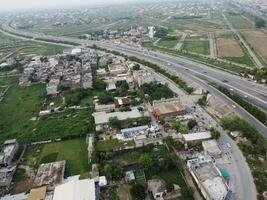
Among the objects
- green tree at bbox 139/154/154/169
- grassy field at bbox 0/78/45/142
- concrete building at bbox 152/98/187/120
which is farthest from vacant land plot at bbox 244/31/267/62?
grassy field at bbox 0/78/45/142

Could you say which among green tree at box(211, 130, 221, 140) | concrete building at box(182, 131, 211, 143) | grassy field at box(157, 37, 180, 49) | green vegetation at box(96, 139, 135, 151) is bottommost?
grassy field at box(157, 37, 180, 49)

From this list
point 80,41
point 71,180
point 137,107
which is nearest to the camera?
point 71,180

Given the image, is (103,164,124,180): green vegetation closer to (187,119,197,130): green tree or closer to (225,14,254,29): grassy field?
(187,119,197,130): green tree

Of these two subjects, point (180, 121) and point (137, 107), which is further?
point (137, 107)

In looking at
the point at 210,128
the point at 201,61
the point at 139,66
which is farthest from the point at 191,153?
the point at 201,61

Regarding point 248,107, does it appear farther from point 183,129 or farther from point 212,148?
point 212,148

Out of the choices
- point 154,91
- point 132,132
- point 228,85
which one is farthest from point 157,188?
point 228,85

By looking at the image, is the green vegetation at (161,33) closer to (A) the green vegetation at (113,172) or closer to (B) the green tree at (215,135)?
(B) the green tree at (215,135)

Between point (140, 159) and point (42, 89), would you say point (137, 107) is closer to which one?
point (140, 159)
